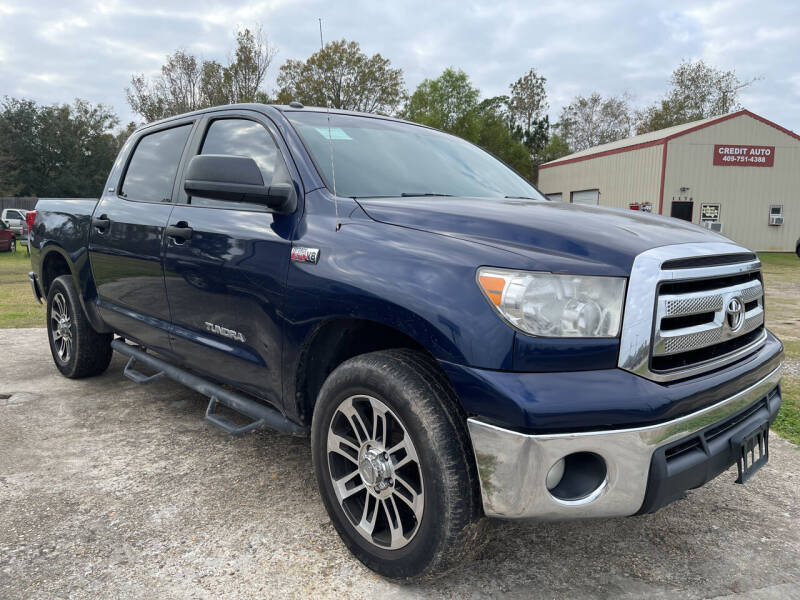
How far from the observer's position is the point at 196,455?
134 inches

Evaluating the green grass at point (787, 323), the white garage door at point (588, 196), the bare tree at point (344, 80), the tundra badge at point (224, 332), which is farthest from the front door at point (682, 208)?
the tundra badge at point (224, 332)

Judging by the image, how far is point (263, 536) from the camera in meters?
2.56

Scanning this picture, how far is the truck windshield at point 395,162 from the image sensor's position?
2788mm

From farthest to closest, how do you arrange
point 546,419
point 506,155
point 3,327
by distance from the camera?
point 506,155 < point 3,327 < point 546,419

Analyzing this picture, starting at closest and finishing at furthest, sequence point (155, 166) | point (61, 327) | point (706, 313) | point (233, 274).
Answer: point (706, 313)
point (233, 274)
point (155, 166)
point (61, 327)

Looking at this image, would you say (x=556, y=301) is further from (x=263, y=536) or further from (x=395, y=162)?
(x=263, y=536)

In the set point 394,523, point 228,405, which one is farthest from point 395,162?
point 394,523

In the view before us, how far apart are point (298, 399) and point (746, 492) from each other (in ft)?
7.46

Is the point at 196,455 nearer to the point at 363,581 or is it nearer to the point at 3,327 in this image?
the point at 363,581

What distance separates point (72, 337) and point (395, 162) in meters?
3.15

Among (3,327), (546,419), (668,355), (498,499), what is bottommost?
(3,327)

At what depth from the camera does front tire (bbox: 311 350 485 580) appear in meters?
1.95

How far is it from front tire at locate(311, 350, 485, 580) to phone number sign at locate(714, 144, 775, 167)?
27.1 metres

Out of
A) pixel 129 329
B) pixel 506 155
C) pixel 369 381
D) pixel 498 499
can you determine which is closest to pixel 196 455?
pixel 129 329
